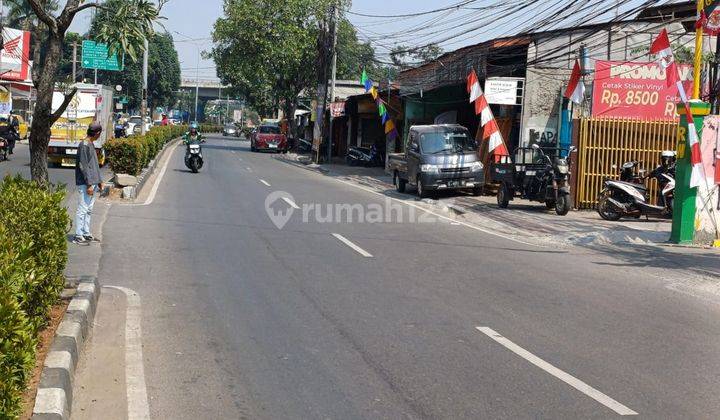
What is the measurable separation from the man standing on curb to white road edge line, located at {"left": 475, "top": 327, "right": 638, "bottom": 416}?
700 centimetres

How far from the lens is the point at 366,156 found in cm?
4297

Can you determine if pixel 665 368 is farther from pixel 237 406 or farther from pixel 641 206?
pixel 641 206

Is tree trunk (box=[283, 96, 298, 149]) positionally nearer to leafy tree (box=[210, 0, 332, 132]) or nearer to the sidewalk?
leafy tree (box=[210, 0, 332, 132])

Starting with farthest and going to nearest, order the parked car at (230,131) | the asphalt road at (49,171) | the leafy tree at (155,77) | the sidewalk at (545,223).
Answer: the parked car at (230,131)
the leafy tree at (155,77)
the asphalt road at (49,171)
the sidewalk at (545,223)

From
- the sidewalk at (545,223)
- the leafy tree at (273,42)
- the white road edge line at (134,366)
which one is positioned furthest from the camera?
the leafy tree at (273,42)

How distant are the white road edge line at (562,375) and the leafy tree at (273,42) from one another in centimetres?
4938

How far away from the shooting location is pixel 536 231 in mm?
16344

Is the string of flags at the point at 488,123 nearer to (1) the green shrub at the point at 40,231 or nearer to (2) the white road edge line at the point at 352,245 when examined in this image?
(2) the white road edge line at the point at 352,245

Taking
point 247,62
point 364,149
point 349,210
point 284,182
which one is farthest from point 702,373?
point 247,62

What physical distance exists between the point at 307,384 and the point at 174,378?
39.5 inches

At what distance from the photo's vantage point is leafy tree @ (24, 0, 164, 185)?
8.13 metres

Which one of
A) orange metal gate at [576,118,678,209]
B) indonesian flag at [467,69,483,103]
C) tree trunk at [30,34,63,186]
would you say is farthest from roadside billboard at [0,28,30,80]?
tree trunk at [30,34,63,186]

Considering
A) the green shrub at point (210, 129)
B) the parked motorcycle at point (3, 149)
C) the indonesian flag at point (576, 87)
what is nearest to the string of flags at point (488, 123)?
the indonesian flag at point (576, 87)

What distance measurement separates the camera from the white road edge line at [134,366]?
5.36 metres
